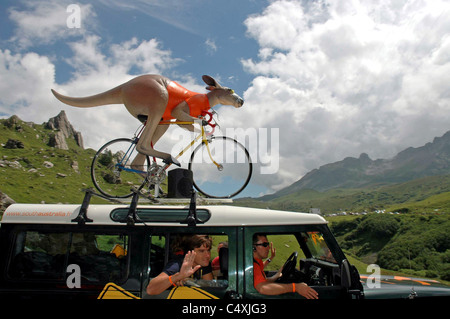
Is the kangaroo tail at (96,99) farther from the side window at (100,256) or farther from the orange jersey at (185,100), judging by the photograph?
the side window at (100,256)

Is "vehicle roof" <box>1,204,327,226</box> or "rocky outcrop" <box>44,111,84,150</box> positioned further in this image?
"rocky outcrop" <box>44,111,84,150</box>

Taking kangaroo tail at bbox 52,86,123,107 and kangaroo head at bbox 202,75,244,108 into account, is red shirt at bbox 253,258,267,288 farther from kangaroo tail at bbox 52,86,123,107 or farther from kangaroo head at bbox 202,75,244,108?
kangaroo tail at bbox 52,86,123,107

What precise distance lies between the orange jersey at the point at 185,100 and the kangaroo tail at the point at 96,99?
992mm

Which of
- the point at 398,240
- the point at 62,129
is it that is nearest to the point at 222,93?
the point at 398,240

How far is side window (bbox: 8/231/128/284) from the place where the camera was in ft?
12.7

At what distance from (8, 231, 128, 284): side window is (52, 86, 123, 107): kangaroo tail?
3.24 m

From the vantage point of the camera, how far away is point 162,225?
3953 mm

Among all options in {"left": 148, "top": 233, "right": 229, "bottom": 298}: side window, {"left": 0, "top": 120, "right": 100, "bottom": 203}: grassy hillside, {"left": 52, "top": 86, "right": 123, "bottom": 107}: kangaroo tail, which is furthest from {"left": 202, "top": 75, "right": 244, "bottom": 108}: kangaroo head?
{"left": 0, "top": 120, "right": 100, "bottom": 203}: grassy hillside

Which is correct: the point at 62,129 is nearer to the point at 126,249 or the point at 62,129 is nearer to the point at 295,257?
the point at 126,249

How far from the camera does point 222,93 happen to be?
6.57 metres

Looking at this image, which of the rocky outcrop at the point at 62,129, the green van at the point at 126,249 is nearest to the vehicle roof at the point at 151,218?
the green van at the point at 126,249

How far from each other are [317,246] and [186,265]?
1.88 m
